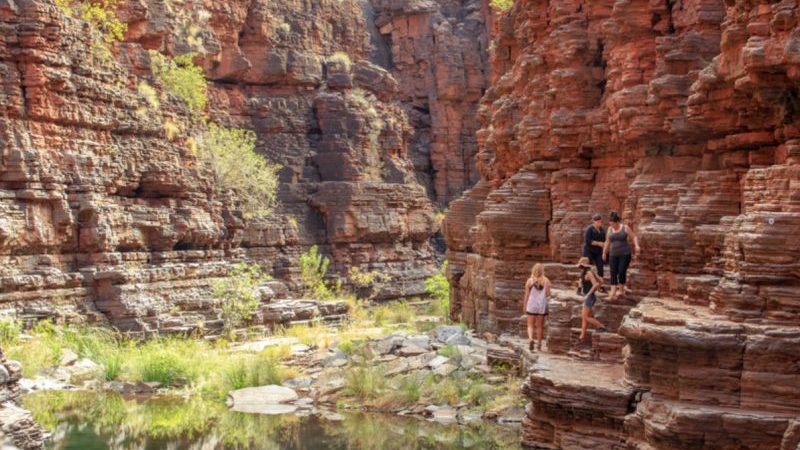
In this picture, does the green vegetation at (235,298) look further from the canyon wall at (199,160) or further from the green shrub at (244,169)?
the green shrub at (244,169)

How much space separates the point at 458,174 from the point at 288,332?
96.6 feet

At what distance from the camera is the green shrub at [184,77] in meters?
40.4

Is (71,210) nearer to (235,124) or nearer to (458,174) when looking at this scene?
(235,124)

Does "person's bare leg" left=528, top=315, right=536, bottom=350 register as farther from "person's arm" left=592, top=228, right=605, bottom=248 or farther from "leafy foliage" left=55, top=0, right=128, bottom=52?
"leafy foliage" left=55, top=0, right=128, bottom=52

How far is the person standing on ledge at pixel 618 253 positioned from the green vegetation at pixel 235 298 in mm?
16906

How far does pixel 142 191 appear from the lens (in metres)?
32.2

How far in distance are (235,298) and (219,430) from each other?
548 inches

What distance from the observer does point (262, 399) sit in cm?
2161

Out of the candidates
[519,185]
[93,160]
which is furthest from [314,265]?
[519,185]

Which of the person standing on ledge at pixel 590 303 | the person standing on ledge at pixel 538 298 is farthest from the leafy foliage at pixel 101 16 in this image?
the person standing on ledge at pixel 590 303

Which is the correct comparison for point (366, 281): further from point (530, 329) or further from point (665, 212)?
point (665, 212)

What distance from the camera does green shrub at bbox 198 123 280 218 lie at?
42.4m

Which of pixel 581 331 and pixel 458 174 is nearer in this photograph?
pixel 581 331

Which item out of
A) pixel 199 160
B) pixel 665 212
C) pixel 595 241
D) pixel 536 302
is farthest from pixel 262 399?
pixel 199 160
